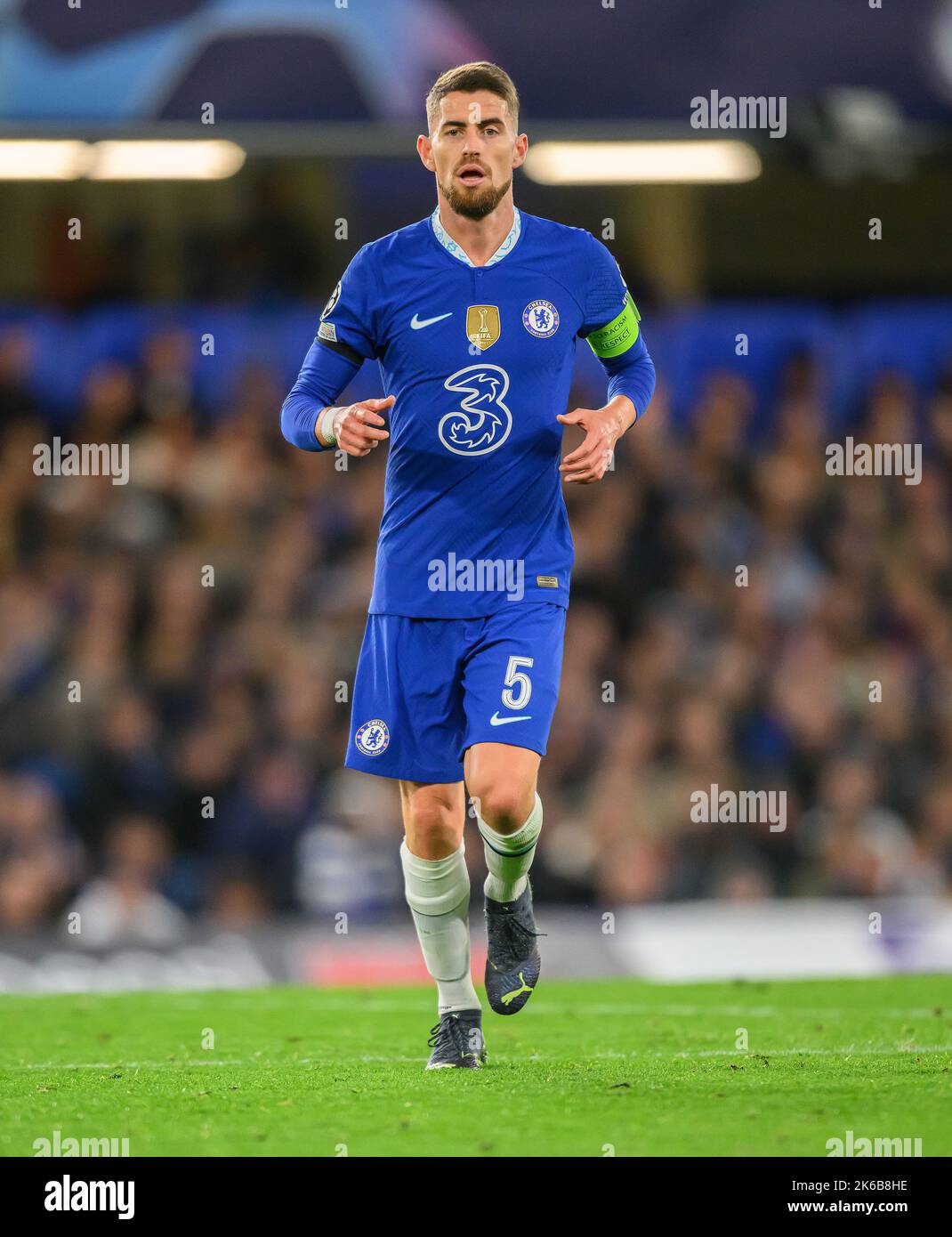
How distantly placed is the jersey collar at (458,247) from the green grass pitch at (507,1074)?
2.70 m

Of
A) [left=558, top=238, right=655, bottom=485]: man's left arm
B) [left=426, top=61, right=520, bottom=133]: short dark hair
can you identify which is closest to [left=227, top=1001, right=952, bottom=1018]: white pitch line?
[left=558, top=238, right=655, bottom=485]: man's left arm

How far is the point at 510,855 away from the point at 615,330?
187cm

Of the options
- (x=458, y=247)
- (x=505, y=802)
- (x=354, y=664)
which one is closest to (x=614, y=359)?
(x=458, y=247)

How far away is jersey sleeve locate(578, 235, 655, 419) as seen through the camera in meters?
6.73

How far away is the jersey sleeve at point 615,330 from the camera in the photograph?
22.1 ft

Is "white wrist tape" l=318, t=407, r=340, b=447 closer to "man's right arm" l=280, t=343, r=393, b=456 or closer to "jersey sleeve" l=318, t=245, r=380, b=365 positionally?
"man's right arm" l=280, t=343, r=393, b=456

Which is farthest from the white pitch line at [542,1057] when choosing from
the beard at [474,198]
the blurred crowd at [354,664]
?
the blurred crowd at [354,664]

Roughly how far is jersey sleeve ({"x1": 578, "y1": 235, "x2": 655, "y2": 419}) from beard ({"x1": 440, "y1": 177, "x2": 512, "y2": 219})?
→ 431 mm

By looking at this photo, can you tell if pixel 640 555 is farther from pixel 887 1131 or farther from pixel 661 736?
pixel 887 1131

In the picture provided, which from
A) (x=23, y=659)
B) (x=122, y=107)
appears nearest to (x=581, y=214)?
(x=122, y=107)

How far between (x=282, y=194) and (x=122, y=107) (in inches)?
135

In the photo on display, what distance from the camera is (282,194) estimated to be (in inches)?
607

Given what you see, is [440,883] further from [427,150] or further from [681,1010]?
[427,150]

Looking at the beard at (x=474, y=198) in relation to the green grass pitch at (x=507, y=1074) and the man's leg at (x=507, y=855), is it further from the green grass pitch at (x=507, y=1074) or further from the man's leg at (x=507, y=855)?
the green grass pitch at (x=507, y=1074)
